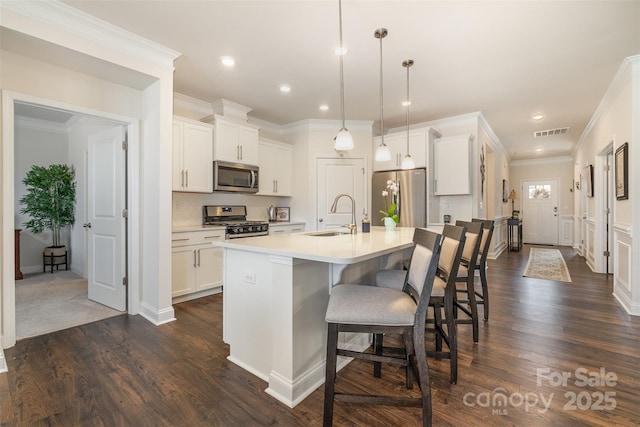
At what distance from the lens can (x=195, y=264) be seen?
3488 millimetres

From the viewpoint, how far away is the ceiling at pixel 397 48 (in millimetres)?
2264

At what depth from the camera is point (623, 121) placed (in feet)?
11.1

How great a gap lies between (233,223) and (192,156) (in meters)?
1.06

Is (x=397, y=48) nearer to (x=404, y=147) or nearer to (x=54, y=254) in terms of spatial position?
(x=404, y=147)

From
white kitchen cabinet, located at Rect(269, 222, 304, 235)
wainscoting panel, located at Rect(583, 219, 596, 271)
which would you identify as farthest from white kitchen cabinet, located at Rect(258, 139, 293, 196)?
wainscoting panel, located at Rect(583, 219, 596, 271)

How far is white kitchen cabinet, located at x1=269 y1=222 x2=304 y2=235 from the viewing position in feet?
14.7

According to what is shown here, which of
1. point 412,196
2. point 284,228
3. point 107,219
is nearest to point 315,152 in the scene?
point 284,228

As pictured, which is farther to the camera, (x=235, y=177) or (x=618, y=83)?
(x=235, y=177)

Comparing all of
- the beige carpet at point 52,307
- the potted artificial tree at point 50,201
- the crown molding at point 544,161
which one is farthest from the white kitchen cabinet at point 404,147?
the crown molding at point 544,161

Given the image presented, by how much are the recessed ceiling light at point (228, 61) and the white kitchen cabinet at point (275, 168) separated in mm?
1666

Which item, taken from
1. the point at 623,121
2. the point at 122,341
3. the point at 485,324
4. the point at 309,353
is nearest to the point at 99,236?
the point at 122,341

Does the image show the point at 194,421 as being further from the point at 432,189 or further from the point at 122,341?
the point at 432,189

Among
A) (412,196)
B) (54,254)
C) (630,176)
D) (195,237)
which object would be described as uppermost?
(630,176)

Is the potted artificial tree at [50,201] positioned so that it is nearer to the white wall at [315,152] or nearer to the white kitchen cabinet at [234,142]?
the white kitchen cabinet at [234,142]
